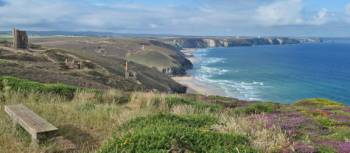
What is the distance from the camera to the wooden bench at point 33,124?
6.07m

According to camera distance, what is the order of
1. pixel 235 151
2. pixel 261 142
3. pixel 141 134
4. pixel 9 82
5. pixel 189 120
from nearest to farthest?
pixel 235 151 → pixel 141 134 → pixel 261 142 → pixel 189 120 → pixel 9 82

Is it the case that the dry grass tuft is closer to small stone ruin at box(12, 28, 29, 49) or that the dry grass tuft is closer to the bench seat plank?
the bench seat plank

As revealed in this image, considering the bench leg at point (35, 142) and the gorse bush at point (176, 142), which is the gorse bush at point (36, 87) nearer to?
the bench leg at point (35, 142)

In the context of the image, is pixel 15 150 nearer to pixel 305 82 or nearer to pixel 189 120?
pixel 189 120

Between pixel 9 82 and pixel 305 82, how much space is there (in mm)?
77232

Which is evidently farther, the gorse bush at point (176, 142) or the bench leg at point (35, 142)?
the bench leg at point (35, 142)

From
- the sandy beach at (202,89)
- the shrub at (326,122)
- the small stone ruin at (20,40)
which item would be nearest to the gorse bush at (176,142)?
the shrub at (326,122)

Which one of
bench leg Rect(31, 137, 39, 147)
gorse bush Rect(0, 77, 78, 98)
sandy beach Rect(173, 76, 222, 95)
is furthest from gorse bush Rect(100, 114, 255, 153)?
sandy beach Rect(173, 76, 222, 95)

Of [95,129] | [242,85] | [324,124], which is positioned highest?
[95,129]

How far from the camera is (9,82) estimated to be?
14500 millimetres


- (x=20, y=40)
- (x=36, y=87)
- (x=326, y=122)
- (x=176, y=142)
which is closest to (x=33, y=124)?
(x=176, y=142)

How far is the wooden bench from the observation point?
607 cm

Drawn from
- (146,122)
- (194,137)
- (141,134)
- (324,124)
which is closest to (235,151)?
(194,137)

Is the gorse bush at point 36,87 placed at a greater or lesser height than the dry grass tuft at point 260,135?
lesser
